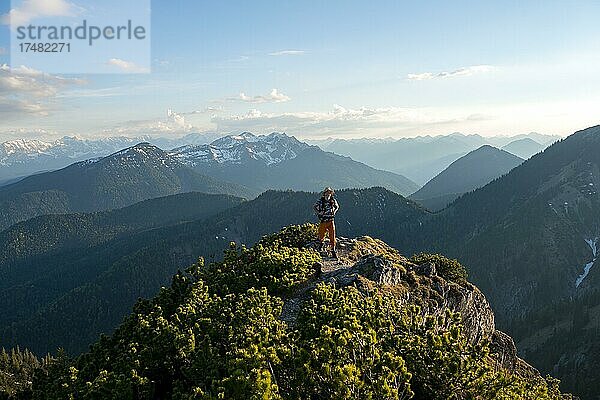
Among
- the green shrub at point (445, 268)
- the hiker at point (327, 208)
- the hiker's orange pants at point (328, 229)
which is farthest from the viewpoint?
the green shrub at point (445, 268)

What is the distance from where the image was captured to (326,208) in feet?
107

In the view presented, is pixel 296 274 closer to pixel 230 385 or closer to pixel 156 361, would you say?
pixel 156 361

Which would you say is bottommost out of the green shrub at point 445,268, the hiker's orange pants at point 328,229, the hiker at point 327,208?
the green shrub at point 445,268

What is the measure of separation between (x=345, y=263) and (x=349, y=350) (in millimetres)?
20280

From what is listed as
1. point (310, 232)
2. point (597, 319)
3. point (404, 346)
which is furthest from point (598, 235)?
point (404, 346)

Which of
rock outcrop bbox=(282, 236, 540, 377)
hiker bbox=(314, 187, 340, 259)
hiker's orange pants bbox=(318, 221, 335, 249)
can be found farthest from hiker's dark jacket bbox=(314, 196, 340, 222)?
rock outcrop bbox=(282, 236, 540, 377)

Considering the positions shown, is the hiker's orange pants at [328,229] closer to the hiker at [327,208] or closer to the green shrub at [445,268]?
the hiker at [327,208]

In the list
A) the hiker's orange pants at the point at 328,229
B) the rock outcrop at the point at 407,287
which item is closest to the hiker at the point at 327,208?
the hiker's orange pants at the point at 328,229

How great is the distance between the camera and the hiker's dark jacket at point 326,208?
32.4 metres

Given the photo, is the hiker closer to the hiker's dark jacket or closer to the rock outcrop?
the hiker's dark jacket

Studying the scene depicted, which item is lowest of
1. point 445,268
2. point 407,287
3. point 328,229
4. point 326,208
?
point 445,268

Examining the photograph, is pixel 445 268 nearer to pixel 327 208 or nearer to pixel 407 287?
pixel 407 287

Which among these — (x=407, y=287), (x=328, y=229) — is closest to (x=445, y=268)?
(x=407, y=287)

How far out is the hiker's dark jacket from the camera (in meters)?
A: 32.4
